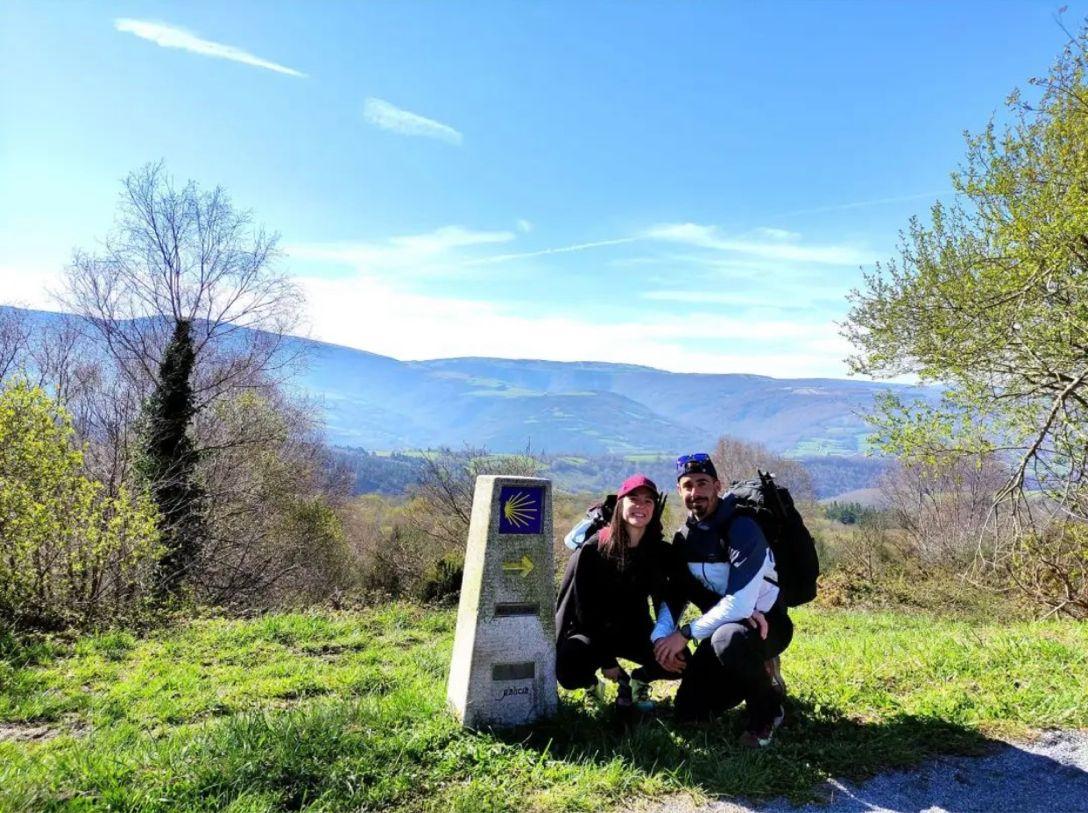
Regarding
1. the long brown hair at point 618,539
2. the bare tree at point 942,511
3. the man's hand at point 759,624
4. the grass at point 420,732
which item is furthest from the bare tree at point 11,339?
the bare tree at point 942,511

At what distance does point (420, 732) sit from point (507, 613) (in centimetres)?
91

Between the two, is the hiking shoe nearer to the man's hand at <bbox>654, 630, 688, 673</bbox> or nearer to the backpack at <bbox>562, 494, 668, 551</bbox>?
the man's hand at <bbox>654, 630, 688, 673</bbox>

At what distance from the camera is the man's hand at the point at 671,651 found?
437 cm

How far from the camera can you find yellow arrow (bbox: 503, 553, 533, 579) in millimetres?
4512

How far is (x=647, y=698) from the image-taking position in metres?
4.78

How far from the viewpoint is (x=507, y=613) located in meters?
4.48

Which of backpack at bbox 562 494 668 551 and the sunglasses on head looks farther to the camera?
backpack at bbox 562 494 668 551

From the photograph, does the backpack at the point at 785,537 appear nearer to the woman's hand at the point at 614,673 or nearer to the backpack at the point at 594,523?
the backpack at the point at 594,523

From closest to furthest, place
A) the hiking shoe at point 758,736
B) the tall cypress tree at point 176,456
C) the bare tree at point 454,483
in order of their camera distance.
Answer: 1. the hiking shoe at point 758,736
2. the tall cypress tree at point 176,456
3. the bare tree at point 454,483

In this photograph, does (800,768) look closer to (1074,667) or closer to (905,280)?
(1074,667)

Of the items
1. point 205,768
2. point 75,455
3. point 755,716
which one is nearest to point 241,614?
point 75,455

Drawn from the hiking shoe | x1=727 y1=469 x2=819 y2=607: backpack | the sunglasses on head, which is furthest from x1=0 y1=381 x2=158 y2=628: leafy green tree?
x1=727 y1=469 x2=819 y2=607: backpack

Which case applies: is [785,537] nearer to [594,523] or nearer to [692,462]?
[692,462]

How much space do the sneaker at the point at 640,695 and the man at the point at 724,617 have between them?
267 mm
